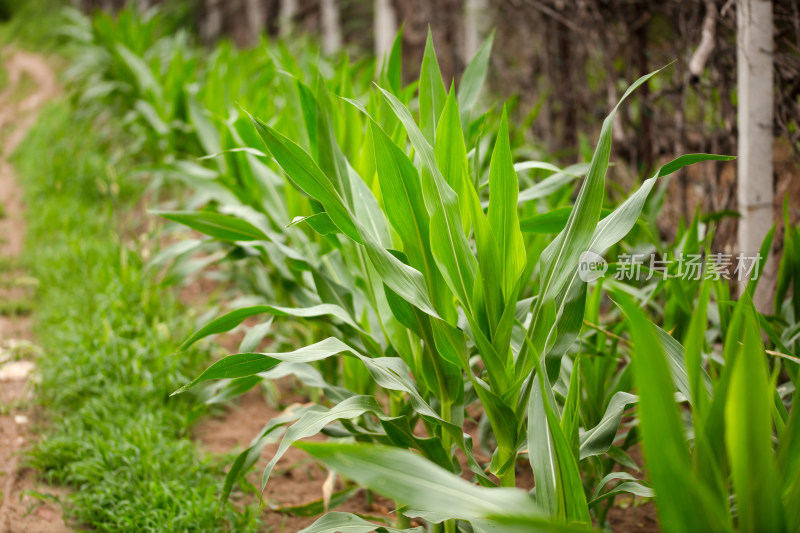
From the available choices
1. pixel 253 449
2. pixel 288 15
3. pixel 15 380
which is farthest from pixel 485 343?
pixel 288 15

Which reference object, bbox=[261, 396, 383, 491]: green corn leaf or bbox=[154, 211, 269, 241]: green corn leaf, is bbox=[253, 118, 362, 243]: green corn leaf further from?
bbox=[154, 211, 269, 241]: green corn leaf

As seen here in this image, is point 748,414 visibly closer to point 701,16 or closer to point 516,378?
point 516,378

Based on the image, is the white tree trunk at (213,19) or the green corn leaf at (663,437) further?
the white tree trunk at (213,19)

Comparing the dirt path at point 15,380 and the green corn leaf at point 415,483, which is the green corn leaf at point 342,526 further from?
the dirt path at point 15,380

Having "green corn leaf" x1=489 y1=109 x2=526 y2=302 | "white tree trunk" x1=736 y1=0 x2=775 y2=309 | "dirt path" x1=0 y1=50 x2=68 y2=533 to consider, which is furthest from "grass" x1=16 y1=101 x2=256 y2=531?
"white tree trunk" x1=736 y1=0 x2=775 y2=309

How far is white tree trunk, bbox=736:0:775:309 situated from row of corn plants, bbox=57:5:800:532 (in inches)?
12.1

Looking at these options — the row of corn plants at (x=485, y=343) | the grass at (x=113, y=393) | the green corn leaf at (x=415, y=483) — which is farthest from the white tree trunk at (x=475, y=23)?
the green corn leaf at (x=415, y=483)

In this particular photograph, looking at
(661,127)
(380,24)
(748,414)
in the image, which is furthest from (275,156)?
(380,24)

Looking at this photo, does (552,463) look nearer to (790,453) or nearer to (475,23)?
(790,453)

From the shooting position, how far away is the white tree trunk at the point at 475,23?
4641 millimetres

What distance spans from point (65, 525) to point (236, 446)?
56 cm

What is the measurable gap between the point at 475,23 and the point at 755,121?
2896 millimetres

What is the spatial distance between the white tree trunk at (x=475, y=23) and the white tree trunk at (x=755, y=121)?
2.68 metres

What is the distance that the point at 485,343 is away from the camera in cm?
125
